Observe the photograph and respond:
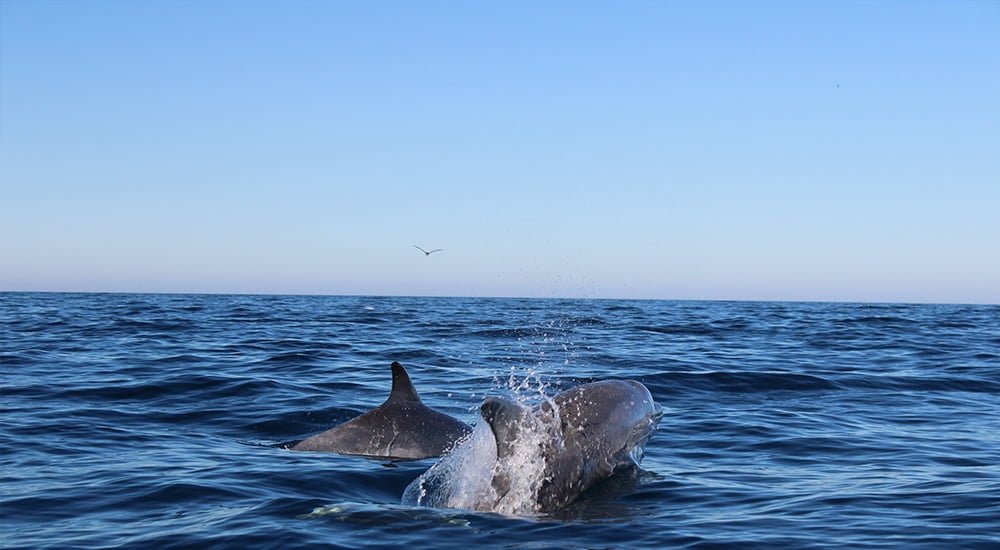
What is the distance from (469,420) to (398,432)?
2.21 meters

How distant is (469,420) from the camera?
13.8m

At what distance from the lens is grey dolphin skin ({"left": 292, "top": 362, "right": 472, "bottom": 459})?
37.8 ft

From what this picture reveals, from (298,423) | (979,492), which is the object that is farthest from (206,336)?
(979,492)

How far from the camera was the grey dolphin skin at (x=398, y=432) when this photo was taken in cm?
1151

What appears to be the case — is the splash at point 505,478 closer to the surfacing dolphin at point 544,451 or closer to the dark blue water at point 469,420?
the surfacing dolphin at point 544,451

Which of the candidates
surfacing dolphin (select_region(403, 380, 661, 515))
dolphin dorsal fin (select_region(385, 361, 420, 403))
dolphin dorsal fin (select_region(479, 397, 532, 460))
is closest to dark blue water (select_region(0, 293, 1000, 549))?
surfacing dolphin (select_region(403, 380, 661, 515))

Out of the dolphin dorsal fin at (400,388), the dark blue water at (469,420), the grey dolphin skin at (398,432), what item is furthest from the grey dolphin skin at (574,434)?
the dolphin dorsal fin at (400,388)

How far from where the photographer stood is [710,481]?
10.1 metres

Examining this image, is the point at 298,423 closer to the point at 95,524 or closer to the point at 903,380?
the point at 95,524

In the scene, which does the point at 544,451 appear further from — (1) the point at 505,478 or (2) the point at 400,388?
(2) the point at 400,388

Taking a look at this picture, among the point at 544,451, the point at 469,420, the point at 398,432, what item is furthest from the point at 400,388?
the point at 544,451

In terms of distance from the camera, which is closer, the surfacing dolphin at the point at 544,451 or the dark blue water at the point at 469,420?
the dark blue water at the point at 469,420

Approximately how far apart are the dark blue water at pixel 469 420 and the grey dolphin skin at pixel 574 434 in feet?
0.76

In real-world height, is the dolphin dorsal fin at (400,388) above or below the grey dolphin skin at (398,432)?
above
